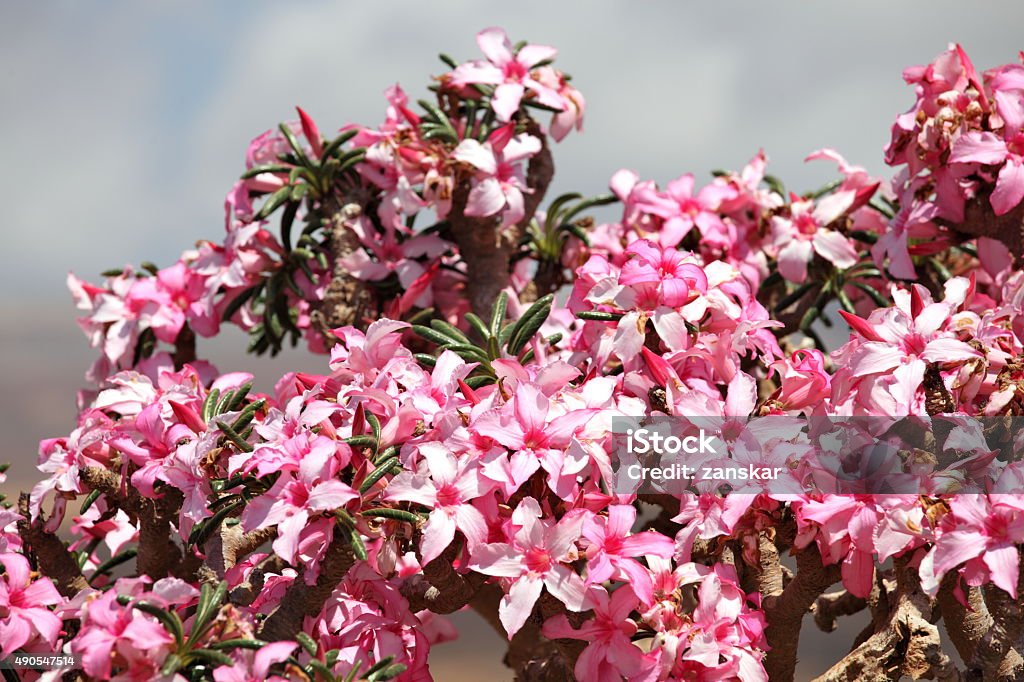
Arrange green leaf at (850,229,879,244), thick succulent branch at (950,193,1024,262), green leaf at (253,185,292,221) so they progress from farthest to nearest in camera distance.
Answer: green leaf at (850,229,879,244) → green leaf at (253,185,292,221) → thick succulent branch at (950,193,1024,262)

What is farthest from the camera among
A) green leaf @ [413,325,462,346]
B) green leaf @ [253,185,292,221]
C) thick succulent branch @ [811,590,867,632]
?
green leaf @ [253,185,292,221]

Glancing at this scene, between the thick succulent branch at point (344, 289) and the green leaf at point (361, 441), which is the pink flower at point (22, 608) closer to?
the green leaf at point (361, 441)

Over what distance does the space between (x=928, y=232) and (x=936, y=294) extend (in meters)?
0.30

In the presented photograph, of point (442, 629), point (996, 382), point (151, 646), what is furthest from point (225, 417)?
point (996, 382)

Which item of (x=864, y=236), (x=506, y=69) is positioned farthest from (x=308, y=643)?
(x=864, y=236)

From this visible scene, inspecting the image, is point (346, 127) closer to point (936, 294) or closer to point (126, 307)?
point (126, 307)

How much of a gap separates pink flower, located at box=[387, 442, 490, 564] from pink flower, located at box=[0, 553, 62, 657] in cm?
48

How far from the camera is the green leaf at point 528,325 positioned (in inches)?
67.0

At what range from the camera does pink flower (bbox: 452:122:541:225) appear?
218cm

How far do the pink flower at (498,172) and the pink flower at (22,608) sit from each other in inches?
41.5

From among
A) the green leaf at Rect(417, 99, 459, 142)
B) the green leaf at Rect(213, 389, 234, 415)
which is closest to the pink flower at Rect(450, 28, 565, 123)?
the green leaf at Rect(417, 99, 459, 142)

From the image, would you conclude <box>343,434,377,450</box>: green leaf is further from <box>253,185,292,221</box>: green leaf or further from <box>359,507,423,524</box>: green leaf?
<box>253,185,292,221</box>: green leaf

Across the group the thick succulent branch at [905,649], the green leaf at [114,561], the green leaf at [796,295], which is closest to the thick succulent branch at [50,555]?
the green leaf at [114,561]

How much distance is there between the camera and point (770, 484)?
4.91 feet
